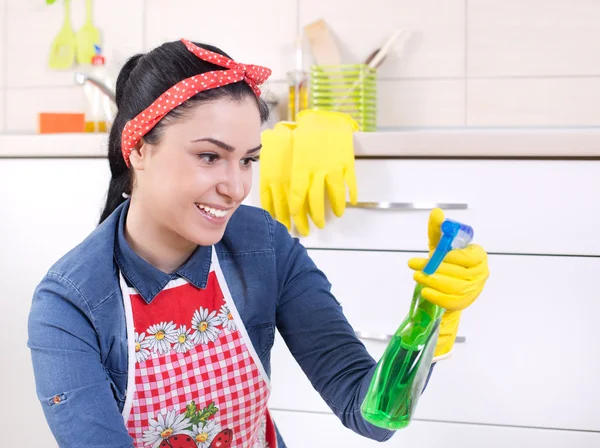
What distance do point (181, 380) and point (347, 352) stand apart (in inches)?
8.7

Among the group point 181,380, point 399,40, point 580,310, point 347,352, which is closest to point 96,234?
point 181,380

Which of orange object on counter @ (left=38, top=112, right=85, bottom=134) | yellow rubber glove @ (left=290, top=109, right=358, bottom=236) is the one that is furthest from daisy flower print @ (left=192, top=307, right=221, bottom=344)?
orange object on counter @ (left=38, top=112, right=85, bottom=134)

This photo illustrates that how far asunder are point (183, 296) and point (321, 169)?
582 millimetres

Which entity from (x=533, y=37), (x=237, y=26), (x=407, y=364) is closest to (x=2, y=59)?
(x=237, y=26)

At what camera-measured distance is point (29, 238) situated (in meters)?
1.78

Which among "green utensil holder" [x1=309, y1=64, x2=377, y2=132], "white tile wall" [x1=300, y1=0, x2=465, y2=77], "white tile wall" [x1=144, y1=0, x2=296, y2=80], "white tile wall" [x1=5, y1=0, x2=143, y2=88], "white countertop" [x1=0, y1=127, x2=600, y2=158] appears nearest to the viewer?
"white countertop" [x1=0, y1=127, x2=600, y2=158]

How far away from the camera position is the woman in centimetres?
91

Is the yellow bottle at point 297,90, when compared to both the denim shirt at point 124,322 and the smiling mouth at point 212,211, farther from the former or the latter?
the smiling mouth at point 212,211

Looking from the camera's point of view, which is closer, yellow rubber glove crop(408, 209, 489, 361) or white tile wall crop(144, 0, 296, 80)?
yellow rubber glove crop(408, 209, 489, 361)

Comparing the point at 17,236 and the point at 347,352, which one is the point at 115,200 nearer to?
the point at 347,352

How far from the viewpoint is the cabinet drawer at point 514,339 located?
150cm

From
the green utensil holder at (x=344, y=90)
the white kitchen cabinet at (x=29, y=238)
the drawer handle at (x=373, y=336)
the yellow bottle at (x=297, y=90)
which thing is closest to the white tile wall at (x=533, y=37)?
the green utensil holder at (x=344, y=90)

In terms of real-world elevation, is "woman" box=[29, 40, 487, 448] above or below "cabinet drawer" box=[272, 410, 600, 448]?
above

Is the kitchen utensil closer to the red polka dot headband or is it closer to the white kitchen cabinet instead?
the white kitchen cabinet
